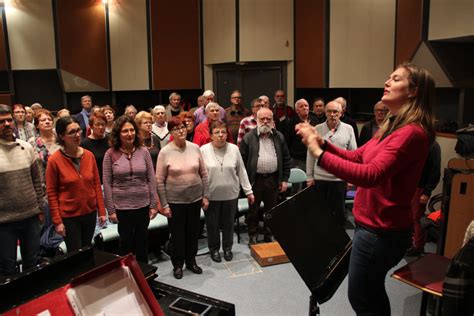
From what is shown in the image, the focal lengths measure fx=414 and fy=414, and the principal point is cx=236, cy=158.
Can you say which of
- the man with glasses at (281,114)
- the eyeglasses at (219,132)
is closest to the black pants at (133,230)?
the eyeglasses at (219,132)

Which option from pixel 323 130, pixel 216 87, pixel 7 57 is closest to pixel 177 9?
pixel 216 87

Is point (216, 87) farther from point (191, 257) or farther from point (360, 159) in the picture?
point (360, 159)

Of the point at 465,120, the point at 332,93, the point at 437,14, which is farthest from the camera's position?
the point at 332,93

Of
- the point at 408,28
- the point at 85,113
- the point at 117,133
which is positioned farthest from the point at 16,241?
the point at 408,28

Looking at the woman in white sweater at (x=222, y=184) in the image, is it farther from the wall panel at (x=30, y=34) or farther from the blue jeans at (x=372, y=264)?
the wall panel at (x=30, y=34)

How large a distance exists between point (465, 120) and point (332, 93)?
2668 millimetres

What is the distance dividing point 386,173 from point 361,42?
16.6 feet

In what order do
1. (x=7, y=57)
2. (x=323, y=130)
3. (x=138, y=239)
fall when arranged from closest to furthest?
(x=138, y=239) < (x=323, y=130) < (x=7, y=57)

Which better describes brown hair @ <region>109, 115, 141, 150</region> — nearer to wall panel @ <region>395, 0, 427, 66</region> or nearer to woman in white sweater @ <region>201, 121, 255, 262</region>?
woman in white sweater @ <region>201, 121, 255, 262</region>

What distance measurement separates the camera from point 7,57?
7891 millimetres

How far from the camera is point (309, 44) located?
6887 mm

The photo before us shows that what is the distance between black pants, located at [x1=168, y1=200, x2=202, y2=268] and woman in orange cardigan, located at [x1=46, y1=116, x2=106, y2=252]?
726 millimetres

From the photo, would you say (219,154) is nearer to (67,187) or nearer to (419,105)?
(67,187)

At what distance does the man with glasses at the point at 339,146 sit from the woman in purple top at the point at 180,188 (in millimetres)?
1291
